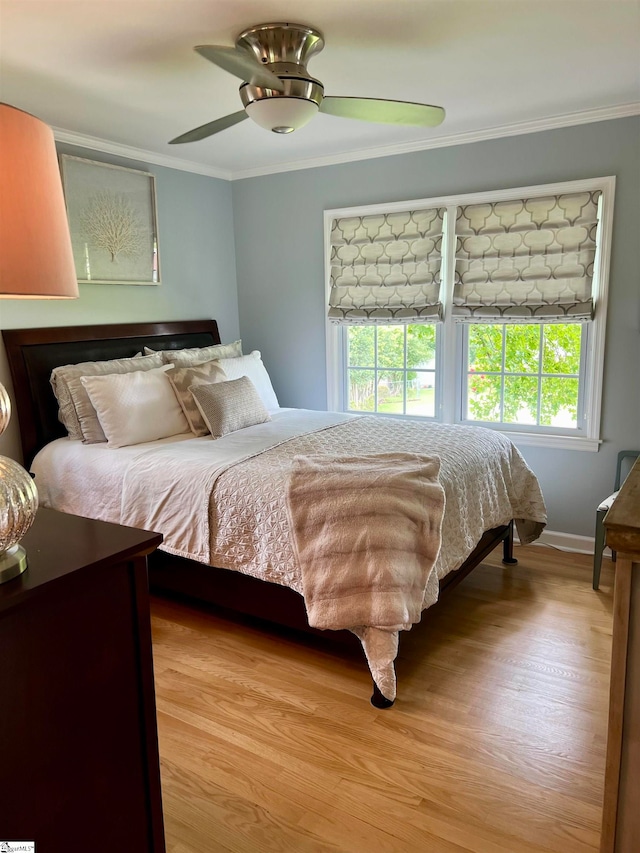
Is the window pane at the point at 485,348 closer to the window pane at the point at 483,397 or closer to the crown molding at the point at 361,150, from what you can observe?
the window pane at the point at 483,397

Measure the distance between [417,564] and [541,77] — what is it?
230cm

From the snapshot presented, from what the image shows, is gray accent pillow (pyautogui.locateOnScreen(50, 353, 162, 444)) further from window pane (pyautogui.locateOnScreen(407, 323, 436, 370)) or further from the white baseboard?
the white baseboard

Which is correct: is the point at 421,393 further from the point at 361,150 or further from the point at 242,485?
the point at 242,485

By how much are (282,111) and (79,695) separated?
212cm

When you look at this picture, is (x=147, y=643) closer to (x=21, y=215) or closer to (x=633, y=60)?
(x=21, y=215)

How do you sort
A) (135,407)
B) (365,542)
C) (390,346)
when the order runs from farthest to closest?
(390,346), (135,407), (365,542)

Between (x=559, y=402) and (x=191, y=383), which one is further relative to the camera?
(x=559, y=402)

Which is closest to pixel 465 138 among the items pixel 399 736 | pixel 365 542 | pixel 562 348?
pixel 562 348

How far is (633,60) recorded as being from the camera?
269 centimetres

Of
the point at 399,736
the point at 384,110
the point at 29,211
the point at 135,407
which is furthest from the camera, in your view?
the point at 135,407

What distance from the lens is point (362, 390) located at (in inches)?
179

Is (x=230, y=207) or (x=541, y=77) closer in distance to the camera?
(x=541, y=77)

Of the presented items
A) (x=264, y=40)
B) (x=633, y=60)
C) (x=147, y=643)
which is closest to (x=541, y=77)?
(x=633, y=60)

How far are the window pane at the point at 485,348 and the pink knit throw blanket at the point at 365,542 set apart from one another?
1751mm
